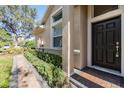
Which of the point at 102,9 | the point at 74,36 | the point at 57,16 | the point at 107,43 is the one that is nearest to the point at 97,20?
the point at 102,9

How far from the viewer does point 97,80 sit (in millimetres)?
4941

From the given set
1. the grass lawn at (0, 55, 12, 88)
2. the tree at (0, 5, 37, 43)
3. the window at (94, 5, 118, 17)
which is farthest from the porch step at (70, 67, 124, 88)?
the tree at (0, 5, 37, 43)

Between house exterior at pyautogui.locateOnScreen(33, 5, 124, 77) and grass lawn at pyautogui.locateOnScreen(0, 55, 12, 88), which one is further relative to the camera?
grass lawn at pyautogui.locateOnScreen(0, 55, 12, 88)

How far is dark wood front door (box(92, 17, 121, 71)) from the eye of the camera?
5.15 meters

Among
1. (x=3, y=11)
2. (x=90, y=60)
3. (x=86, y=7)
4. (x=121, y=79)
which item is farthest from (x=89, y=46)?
(x=3, y=11)

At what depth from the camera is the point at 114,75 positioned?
4996mm

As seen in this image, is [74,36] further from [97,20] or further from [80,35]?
[97,20]

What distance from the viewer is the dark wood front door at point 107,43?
5152mm

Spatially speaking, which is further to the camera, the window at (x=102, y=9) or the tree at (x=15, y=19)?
the tree at (x=15, y=19)

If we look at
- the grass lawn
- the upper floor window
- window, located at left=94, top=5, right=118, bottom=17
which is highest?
the upper floor window

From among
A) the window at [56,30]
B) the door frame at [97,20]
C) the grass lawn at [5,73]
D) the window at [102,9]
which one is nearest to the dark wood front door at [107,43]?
the door frame at [97,20]

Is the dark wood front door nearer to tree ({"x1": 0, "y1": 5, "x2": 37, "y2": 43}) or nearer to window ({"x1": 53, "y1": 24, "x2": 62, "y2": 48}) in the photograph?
window ({"x1": 53, "y1": 24, "x2": 62, "y2": 48})

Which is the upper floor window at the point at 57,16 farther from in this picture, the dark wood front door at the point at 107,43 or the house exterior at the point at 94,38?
the dark wood front door at the point at 107,43

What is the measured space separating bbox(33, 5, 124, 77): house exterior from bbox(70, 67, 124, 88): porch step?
0.25m
